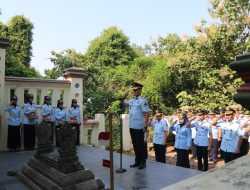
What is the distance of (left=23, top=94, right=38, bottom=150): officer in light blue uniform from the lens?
888cm

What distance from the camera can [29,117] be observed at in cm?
891

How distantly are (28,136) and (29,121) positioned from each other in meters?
0.35

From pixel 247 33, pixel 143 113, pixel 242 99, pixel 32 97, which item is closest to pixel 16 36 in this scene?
pixel 247 33

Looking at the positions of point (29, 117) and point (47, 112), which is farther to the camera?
point (47, 112)

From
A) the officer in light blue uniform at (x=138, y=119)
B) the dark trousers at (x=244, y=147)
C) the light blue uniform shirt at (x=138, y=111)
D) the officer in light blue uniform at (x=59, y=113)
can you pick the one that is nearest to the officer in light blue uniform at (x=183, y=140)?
the dark trousers at (x=244, y=147)

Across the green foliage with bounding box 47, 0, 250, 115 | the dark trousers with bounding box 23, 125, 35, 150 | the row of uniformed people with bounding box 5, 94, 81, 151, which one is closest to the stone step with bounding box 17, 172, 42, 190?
the row of uniformed people with bounding box 5, 94, 81, 151

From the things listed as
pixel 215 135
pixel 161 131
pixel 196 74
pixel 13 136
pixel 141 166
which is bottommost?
pixel 141 166

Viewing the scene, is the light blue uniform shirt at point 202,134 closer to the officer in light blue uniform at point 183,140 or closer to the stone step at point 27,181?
the officer in light blue uniform at point 183,140

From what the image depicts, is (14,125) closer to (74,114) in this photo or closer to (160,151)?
(74,114)

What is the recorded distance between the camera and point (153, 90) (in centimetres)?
1766

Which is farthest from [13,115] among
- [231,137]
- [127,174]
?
[231,137]

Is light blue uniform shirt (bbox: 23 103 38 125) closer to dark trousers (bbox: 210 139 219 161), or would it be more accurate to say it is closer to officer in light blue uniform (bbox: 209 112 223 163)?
officer in light blue uniform (bbox: 209 112 223 163)

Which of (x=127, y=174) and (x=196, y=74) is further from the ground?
(x=196, y=74)

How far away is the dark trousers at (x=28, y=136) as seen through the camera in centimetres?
893
